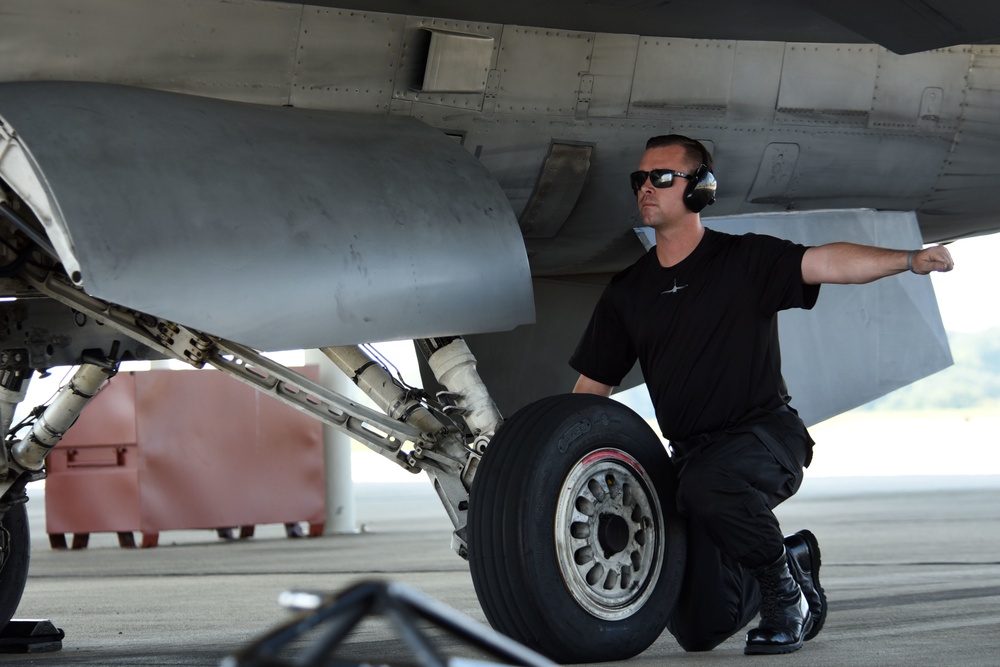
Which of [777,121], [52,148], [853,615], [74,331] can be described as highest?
[777,121]

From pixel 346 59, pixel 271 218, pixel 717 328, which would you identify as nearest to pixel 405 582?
pixel 717 328

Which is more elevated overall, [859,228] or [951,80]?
[951,80]

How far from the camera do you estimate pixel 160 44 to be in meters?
3.86

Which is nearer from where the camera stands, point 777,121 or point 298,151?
point 298,151

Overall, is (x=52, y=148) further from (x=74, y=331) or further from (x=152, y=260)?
(x=74, y=331)

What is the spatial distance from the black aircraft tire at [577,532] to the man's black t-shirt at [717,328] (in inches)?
8.0

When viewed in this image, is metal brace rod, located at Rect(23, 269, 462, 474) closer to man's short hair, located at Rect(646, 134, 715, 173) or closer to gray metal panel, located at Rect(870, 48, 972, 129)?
man's short hair, located at Rect(646, 134, 715, 173)

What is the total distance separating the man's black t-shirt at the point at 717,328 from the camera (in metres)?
4.05

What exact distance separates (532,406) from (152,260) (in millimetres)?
1210

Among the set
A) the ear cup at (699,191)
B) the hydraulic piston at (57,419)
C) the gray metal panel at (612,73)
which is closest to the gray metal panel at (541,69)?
the gray metal panel at (612,73)

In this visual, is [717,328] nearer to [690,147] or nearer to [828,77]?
[690,147]

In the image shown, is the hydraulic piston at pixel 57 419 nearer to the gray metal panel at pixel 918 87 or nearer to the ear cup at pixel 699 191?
the ear cup at pixel 699 191

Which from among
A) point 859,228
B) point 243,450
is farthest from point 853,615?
point 243,450

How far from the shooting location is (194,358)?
13.2 ft
